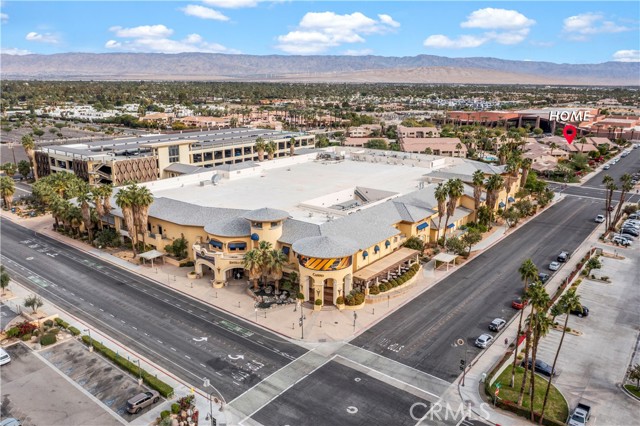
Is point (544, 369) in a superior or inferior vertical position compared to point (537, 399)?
superior

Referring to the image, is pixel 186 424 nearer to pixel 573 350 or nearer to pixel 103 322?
pixel 103 322

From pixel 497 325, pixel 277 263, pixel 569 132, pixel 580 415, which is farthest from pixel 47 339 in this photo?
pixel 569 132

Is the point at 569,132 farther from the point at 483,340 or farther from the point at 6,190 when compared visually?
the point at 6,190

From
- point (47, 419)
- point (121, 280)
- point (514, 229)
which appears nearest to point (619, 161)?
point (514, 229)

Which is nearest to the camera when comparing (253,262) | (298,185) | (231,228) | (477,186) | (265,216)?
(253,262)

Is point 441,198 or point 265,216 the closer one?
point 265,216

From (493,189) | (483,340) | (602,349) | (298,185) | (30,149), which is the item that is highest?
(30,149)
